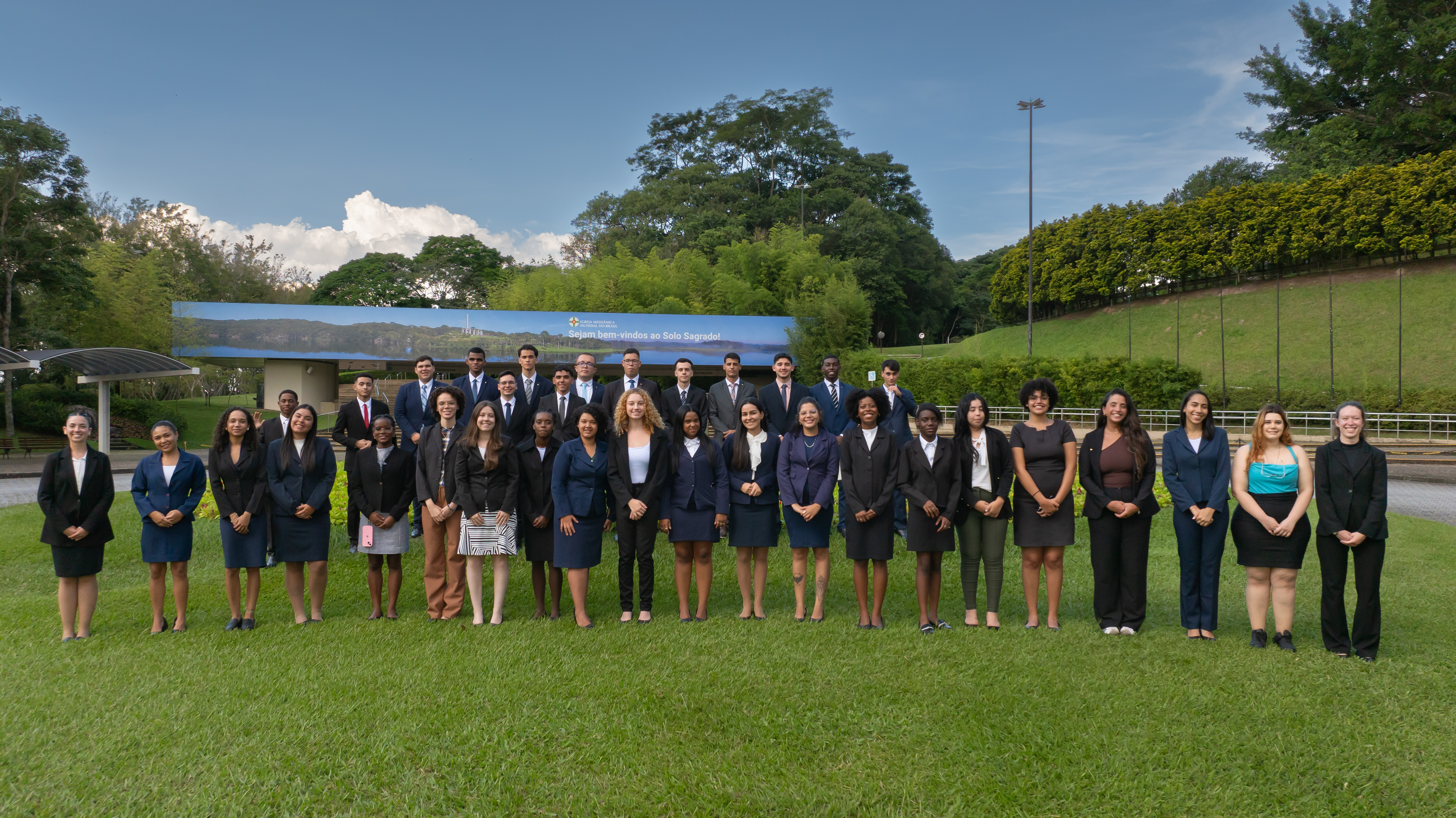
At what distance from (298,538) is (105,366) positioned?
12.3 meters

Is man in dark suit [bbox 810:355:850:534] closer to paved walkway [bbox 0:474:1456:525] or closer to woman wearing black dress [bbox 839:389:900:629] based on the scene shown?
woman wearing black dress [bbox 839:389:900:629]

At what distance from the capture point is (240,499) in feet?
18.4

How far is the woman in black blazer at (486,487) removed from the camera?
5.55 m

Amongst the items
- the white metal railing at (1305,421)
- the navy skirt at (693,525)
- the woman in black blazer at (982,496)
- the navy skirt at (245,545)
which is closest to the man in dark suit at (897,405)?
the woman in black blazer at (982,496)

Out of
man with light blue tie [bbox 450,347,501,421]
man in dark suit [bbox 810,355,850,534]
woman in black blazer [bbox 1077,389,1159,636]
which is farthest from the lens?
man in dark suit [bbox 810,355,850,534]

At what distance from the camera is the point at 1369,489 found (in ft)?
16.0

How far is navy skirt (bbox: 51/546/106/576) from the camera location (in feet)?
17.6

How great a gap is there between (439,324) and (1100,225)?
37520 mm

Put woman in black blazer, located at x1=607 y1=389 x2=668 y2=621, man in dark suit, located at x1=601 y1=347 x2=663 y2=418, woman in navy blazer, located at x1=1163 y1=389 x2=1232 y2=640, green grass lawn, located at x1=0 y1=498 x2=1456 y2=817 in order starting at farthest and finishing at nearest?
man in dark suit, located at x1=601 y1=347 x2=663 y2=418 → woman in black blazer, located at x1=607 y1=389 x2=668 y2=621 → woman in navy blazer, located at x1=1163 y1=389 x2=1232 y2=640 → green grass lawn, located at x1=0 y1=498 x2=1456 y2=817

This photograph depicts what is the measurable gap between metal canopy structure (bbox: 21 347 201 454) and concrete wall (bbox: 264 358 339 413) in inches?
624

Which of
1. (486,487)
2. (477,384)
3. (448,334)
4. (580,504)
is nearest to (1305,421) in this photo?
(477,384)

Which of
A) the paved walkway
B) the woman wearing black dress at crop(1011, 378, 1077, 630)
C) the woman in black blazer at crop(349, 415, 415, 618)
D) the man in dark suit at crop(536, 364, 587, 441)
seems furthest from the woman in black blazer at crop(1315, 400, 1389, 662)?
the paved walkway

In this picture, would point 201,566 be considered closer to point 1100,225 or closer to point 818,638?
point 818,638

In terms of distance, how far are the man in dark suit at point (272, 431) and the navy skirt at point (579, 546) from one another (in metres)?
1.99
